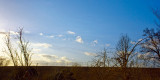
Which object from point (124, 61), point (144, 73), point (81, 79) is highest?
point (124, 61)

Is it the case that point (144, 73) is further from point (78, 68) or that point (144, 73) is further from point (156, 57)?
point (156, 57)

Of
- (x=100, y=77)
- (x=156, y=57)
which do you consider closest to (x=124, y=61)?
(x=100, y=77)

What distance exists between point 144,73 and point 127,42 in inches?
410

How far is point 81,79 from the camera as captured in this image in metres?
13.7

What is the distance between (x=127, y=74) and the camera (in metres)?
8.74

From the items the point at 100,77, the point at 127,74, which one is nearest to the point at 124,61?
the point at 127,74

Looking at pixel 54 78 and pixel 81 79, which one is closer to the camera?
pixel 54 78

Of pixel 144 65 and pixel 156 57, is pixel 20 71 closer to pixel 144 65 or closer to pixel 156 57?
pixel 144 65

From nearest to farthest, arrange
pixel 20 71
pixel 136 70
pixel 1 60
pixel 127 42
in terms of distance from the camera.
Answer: pixel 136 70
pixel 20 71
pixel 1 60
pixel 127 42

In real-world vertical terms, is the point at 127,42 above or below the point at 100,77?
above

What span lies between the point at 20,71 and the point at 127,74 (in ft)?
21.9

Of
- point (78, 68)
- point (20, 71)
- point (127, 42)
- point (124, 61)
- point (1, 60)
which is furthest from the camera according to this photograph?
point (127, 42)

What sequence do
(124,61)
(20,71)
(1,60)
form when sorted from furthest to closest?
(1,60), (20,71), (124,61)

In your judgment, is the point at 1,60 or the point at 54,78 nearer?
the point at 54,78
